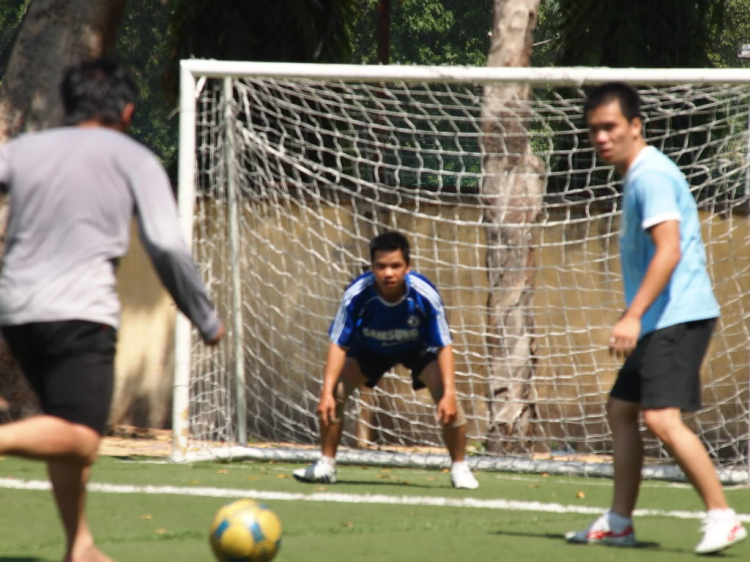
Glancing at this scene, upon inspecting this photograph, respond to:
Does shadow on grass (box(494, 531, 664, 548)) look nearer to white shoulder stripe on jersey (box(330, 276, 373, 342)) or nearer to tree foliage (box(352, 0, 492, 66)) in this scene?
white shoulder stripe on jersey (box(330, 276, 373, 342))

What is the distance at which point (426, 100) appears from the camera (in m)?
15.4

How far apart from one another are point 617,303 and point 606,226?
0.66 meters

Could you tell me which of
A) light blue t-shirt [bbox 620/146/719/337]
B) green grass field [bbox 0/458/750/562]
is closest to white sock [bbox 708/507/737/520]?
green grass field [bbox 0/458/750/562]

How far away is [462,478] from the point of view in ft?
23.1

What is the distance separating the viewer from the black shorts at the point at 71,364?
367 centimetres

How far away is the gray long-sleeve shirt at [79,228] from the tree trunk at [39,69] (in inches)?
232

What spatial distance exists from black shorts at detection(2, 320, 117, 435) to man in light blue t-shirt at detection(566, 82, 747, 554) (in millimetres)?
1875

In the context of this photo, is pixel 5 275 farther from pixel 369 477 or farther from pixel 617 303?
pixel 617 303

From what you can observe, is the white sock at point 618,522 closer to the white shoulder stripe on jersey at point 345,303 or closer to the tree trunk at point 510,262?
the white shoulder stripe on jersey at point 345,303

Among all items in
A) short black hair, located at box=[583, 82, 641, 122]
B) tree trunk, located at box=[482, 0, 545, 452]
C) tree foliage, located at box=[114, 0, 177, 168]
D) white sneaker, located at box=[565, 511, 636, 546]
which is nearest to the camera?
short black hair, located at box=[583, 82, 641, 122]

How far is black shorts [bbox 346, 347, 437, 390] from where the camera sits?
7.25 meters

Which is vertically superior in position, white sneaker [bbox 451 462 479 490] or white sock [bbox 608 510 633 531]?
white sock [bbox 608 510 633 531]

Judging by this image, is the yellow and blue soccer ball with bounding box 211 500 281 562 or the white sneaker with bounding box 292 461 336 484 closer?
the yellow and blue soccer ball with bounding box 211 500 281 562

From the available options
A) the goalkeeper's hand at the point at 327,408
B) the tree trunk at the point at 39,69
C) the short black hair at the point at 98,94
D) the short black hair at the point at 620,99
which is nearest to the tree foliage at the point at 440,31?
the tree trunk at the point at 39,69
